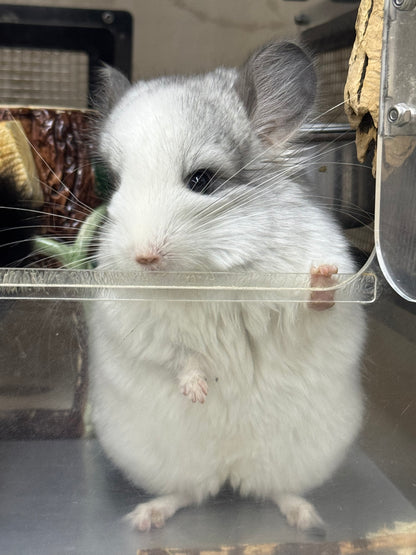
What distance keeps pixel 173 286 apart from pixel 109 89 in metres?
0.60

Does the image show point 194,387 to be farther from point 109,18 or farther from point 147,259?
point 109,18

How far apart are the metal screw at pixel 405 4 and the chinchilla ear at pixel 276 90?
0.30 metres

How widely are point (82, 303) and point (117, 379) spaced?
0.40 feet

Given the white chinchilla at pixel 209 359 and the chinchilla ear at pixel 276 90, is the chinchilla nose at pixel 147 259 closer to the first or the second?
the white chinchilla at pixel 209 359

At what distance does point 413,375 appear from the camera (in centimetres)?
93

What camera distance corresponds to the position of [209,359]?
3.11ft

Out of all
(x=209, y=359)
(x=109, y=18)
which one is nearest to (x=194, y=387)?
(x=209, y=359)

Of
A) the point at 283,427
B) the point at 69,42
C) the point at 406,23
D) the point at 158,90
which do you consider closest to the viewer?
the point at 406,23

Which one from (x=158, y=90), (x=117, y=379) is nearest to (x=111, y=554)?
(x=117, y=379)

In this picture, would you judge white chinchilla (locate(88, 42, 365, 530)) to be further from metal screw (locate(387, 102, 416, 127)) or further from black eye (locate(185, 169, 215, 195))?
metal screw (locate(387, 102, 416, 127))

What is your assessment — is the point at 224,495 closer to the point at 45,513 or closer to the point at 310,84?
the point at 45,513

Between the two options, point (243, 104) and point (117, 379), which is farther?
point (243, 104)

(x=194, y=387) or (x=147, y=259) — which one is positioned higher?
(x=147, y=259)

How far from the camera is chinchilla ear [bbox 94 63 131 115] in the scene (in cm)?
129
